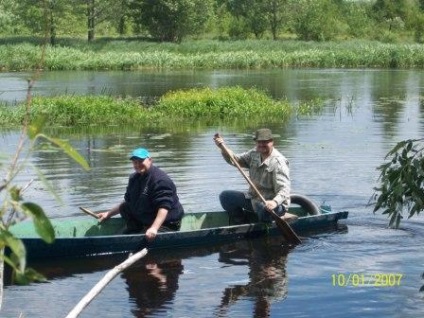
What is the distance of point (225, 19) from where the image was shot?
86.9 meters

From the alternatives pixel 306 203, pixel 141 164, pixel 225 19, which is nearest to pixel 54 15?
pixel 225 19

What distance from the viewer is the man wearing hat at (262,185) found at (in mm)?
11773

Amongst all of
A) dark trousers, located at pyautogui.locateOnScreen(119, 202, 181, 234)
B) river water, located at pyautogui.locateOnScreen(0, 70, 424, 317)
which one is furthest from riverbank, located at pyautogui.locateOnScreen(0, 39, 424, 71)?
dark trousers, located at pyautogui.locateOnScreen(119, 202, 181, 234)

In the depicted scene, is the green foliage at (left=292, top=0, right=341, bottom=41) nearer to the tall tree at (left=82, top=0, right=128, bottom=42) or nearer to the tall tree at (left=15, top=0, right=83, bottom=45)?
the tall tree at (left=82, top=0, right=128, bottom=42)

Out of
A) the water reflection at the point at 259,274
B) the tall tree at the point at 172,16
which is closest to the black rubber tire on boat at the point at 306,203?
the water reflection at the point at 259,274

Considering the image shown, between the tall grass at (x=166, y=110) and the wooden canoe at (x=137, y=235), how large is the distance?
535 inches

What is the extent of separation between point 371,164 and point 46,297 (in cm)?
1016

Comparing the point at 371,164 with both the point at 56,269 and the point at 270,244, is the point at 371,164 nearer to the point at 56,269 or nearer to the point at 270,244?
the point at 270,244

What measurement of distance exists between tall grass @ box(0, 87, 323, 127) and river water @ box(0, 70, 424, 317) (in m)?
1.01

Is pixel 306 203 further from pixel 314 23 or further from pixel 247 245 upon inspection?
pixel 314 23

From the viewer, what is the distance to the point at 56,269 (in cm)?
1070

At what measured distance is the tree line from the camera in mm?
76438

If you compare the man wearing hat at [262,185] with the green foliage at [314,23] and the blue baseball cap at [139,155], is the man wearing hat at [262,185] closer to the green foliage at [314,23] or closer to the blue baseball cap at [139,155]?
the blue baseball cap at [139,155]

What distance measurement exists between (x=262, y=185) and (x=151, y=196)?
62.8 inches
